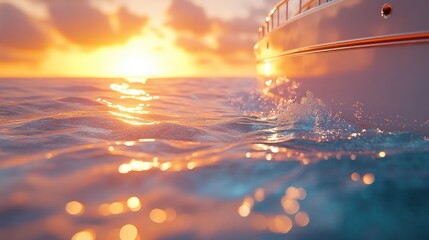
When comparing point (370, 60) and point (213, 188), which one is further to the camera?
point (370, 60)

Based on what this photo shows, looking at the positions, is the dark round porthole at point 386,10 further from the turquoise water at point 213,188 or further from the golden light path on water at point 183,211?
the golden light path on water at point 183,211

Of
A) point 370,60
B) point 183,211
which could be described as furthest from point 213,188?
point 370,60

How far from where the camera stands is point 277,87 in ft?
23.8

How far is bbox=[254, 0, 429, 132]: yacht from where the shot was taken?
9.80 feet

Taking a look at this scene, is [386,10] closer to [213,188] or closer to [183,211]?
[213,188]

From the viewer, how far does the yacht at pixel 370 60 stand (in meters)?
2.99

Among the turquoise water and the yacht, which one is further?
the yacht

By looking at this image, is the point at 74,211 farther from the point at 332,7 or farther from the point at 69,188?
the point at 332,7

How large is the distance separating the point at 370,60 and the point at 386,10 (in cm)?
52

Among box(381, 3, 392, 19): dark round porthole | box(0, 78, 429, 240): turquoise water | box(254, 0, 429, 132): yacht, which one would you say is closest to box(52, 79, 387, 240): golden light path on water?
box(0, 78, 429, 240): turquoise water

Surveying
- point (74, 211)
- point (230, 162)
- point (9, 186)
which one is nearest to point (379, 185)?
point (230, 162)

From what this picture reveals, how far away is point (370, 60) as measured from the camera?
138 inches

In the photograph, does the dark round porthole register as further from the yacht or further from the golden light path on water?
the golden light path on water

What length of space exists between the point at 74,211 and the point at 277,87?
19.9ft
